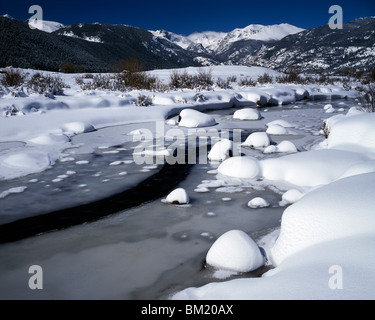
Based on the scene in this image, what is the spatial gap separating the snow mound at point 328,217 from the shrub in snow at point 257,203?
915 millimetres

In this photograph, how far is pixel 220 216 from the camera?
3021 mm

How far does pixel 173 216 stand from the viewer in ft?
9.97

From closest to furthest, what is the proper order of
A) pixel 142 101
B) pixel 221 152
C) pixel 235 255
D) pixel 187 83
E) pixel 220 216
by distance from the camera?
pixel 235 255 < pixel 220 216 < pixel 221 152 < pixel 142 101 < pixel 187 83

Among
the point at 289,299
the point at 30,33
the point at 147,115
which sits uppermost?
the point at 30,33

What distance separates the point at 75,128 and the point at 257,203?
5240mm

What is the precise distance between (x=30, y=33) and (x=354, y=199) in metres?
55.2

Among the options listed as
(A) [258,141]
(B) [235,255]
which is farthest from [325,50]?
(B) [235,255]

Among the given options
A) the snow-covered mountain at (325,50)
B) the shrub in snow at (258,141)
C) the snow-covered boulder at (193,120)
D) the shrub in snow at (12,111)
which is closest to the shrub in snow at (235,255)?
the shrub in snow at (258,141)

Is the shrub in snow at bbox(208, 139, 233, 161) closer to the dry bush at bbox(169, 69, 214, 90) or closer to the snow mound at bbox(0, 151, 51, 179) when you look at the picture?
the snow mound at bbox(0, 151, 51, 179)

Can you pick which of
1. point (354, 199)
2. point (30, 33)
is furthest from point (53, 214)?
point (30, 33)

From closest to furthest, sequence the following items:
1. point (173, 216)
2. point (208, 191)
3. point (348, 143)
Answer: point (173, 216) → point (208, 191) → point (348, 143)

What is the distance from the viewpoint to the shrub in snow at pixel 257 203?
10.5 feet

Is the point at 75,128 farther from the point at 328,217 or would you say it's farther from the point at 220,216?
the point at 328,217
